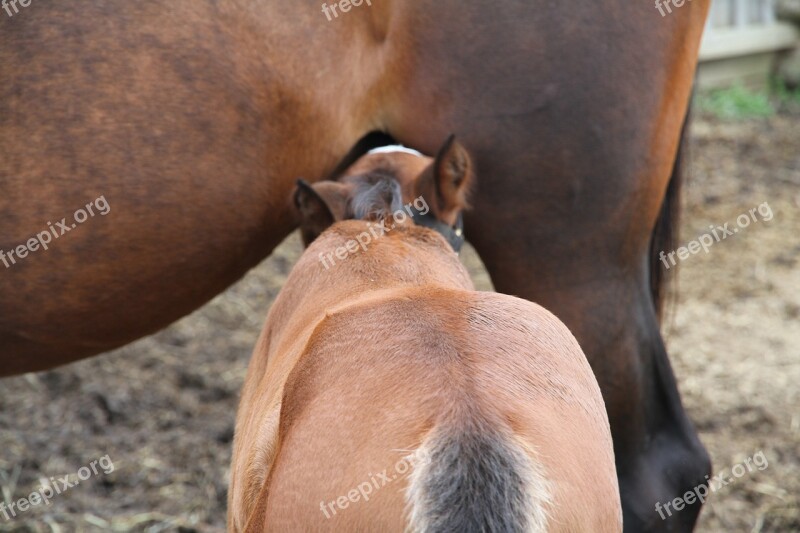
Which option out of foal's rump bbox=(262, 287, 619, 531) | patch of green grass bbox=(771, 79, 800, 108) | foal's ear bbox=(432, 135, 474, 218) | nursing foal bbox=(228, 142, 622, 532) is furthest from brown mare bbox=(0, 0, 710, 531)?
patch of green grass bbox=(771, 79, 800, 108)

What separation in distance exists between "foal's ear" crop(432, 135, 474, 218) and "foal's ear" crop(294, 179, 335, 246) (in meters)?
0.26

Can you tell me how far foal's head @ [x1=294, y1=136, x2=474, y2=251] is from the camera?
217cm

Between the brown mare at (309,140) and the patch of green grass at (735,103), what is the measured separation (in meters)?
5.55

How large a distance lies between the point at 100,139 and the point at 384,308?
915mm

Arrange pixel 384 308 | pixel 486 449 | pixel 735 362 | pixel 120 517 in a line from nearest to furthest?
pixel 486 449 → pixel 384 308 → pixel 120 517 → pixel 735 362

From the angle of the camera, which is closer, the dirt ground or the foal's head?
the foal's head

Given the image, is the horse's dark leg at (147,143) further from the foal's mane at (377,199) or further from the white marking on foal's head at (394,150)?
the foal's mane at (377,199)

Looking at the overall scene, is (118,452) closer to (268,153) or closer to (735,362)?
(268,153)

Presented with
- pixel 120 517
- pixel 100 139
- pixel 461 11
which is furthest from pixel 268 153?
pixel 120 517

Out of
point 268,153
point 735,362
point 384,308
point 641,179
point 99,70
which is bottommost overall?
point 735,362

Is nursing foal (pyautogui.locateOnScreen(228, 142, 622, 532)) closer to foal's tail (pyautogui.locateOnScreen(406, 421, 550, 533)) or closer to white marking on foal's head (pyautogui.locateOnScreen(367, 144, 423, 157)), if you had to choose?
foal's tail (pyautogui.locateOnScreen(406, 421, 550, 533))

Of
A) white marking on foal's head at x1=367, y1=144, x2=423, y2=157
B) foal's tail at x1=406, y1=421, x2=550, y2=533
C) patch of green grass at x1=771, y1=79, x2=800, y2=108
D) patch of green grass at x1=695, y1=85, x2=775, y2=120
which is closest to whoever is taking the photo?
foal's tail at x1=406, y1=421, x2=550, y2=533

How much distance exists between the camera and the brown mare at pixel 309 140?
213 centimetres

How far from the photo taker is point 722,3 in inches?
323
